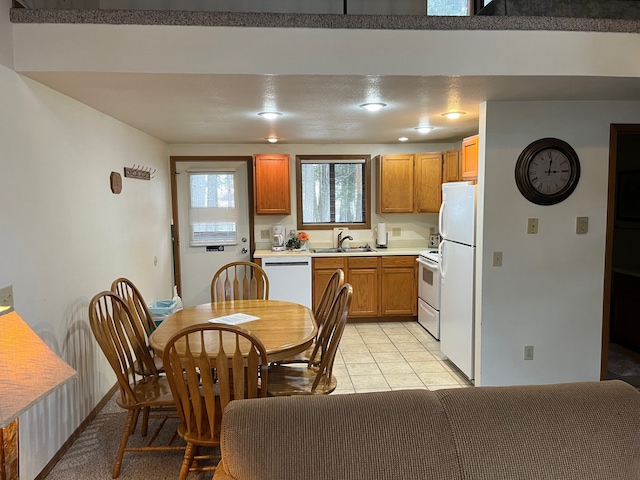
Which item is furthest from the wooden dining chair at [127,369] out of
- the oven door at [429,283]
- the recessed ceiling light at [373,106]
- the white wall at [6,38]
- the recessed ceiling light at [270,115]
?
the oven door at [429,283]

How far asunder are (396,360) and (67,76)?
329 cm

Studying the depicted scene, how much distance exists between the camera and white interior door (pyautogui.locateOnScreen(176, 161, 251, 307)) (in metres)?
5.38

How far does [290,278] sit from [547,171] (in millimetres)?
2832

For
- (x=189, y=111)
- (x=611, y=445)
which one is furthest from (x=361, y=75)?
(x=611, y=445)

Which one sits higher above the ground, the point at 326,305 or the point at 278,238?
the point at 278,238

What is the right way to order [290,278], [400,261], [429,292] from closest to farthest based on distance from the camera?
[429,292], [290,278], [400,261]

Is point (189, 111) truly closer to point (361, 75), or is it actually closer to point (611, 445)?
point (361, 75)

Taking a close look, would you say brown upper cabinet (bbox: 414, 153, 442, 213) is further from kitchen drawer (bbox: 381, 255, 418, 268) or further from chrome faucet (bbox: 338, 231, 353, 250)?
chrome faucet (bbox: 338, 231, 353, 250)

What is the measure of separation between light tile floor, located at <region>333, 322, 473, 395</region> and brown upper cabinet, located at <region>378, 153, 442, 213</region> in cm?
143

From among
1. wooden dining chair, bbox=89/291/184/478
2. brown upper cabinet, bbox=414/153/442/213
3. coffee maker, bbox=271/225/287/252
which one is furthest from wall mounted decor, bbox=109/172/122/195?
brown upper cabinet, bbox=414/153/442/213

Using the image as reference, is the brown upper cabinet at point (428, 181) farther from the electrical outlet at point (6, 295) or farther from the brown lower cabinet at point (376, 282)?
the electrical outlet at point (6, 295)

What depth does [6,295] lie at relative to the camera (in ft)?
6.58

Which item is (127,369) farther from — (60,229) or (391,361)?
(391,361)

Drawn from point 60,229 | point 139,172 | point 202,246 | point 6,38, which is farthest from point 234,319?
point 202,246
